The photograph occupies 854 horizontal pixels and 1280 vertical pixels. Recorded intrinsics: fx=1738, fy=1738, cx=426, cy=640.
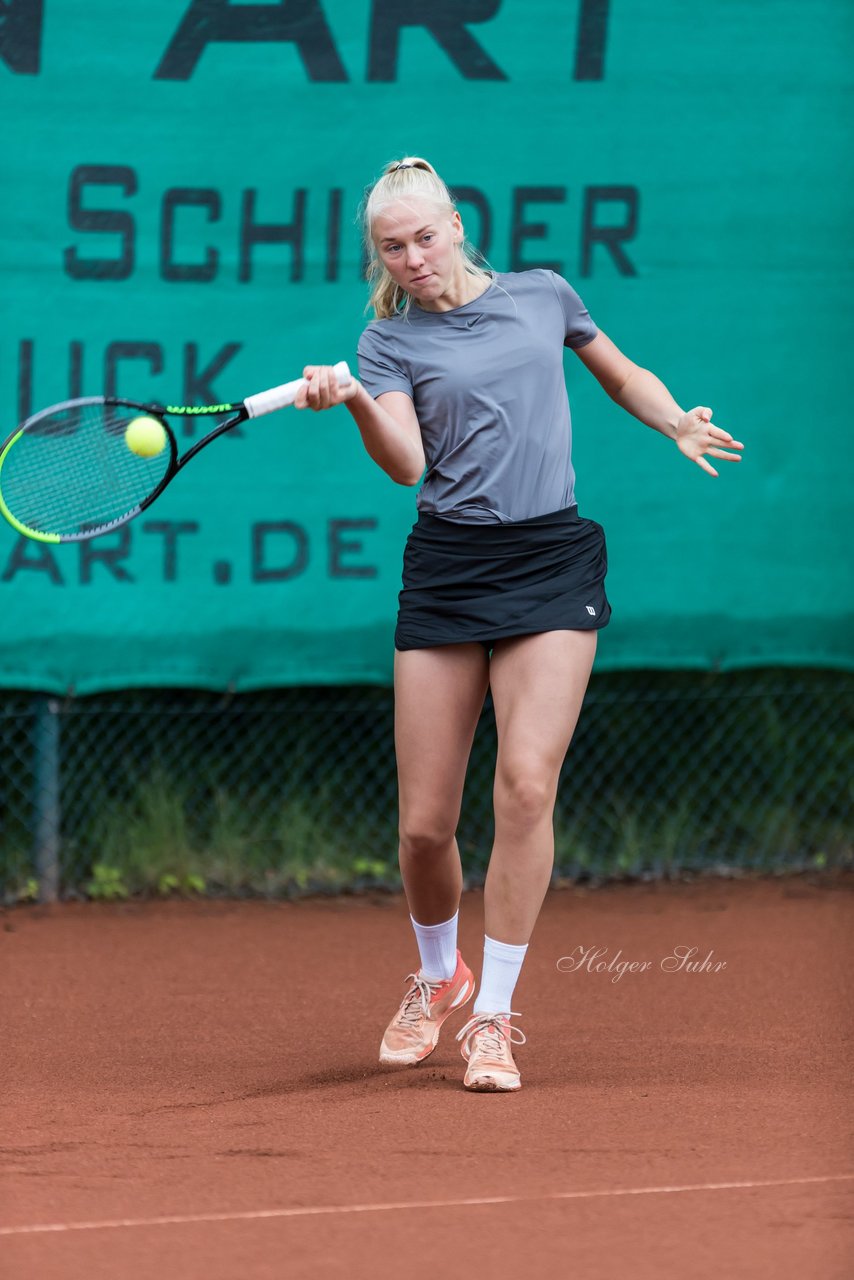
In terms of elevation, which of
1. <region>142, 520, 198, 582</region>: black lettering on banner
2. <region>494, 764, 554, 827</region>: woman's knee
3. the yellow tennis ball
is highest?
the yellow tennis ball

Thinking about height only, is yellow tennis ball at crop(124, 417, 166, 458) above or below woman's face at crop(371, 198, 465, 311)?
below

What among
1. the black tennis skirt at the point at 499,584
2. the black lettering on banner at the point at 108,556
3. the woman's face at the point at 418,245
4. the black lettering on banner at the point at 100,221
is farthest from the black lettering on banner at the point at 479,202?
the black tennis skirt at the point at 499,584

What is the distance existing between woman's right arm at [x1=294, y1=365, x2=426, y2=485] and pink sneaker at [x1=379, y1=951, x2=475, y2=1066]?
1035 millimetres

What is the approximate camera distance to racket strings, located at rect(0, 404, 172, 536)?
3.75 metres

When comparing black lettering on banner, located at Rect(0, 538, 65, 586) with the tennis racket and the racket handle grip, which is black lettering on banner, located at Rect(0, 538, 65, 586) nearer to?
the tennis racket

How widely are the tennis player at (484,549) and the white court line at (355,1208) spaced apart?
2.07 feet

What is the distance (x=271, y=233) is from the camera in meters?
5.10

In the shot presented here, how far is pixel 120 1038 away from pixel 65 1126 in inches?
34.3

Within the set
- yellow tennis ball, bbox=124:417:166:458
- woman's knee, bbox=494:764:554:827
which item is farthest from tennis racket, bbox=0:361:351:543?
woman's knee, bbox=494:764:554:827

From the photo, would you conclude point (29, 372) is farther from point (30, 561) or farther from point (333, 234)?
point (333, 234)

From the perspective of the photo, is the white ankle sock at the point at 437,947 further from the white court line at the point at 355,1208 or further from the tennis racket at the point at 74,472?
the tennis racket at the point at 74,472

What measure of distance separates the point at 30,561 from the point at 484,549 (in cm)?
212

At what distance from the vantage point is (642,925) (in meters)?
5.09

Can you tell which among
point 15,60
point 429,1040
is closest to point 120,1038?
point 429,1040
